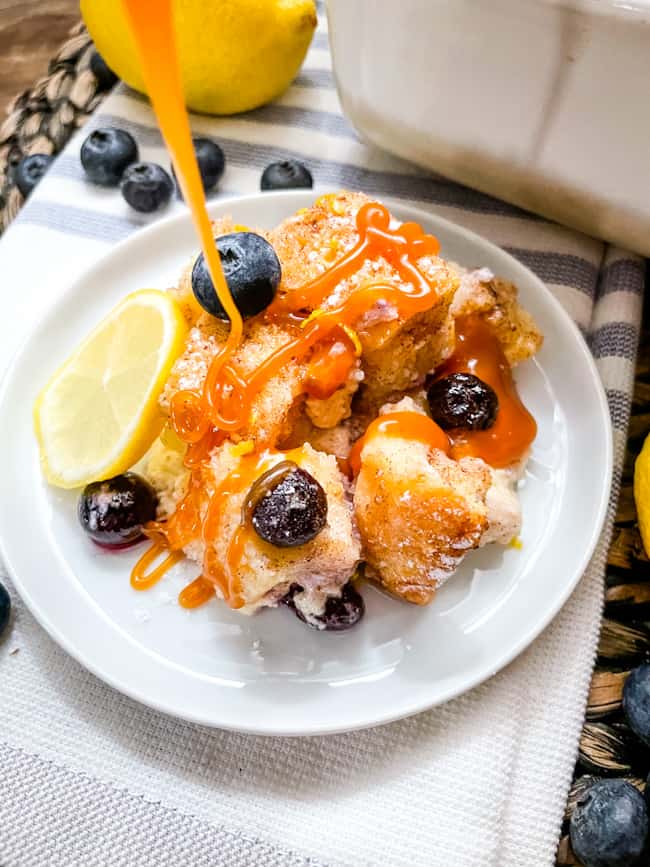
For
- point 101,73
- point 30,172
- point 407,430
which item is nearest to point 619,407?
point 407,430

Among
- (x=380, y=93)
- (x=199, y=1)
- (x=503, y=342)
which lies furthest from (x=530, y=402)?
(x=199, y=1)

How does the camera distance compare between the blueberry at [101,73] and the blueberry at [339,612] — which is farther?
the blueberry at [101,73]

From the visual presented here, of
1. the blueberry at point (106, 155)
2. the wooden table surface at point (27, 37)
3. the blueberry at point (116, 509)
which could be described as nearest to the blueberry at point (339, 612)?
the blueberry at point (116, 509)

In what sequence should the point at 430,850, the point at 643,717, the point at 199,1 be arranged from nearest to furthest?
the point at 430,850
the point at 643,717
the point at 199,1

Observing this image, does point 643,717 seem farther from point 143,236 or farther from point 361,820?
point 143,236

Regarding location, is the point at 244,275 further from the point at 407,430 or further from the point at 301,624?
the point at 301,624

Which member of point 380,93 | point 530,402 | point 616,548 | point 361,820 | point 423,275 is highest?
point 380,93

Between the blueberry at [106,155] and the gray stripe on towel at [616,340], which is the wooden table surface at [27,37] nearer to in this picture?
the blueberry at [106,155]
